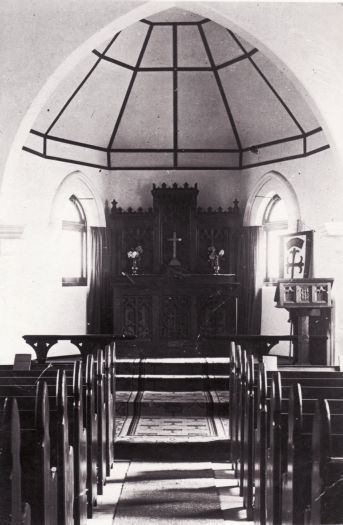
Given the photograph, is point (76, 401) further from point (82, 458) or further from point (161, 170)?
point (161, 170)

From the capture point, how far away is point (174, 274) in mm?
10609

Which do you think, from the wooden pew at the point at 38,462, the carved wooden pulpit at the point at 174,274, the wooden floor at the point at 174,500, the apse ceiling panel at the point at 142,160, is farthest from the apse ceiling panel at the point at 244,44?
the wooden pew at the point at 38,462

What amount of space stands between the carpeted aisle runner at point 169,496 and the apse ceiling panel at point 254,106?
22.3ft

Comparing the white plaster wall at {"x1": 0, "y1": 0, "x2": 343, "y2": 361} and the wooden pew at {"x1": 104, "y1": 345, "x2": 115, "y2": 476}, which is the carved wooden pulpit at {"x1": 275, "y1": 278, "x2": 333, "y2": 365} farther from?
the wooden pew at {"x1": 104, "y1": 345, "x2": 115, "y2": 476}

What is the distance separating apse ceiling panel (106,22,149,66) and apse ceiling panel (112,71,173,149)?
0.51 m

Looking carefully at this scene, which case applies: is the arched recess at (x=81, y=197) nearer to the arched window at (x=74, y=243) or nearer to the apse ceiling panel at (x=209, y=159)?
the arched window at (x=74, y=243)

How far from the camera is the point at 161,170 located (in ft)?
38.4

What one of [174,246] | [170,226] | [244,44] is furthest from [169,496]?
[244,44]

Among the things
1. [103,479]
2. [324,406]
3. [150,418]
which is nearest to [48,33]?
[150,418]

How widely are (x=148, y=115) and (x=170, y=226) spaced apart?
6.89 feet

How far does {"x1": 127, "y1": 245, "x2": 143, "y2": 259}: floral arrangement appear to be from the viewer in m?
10.9

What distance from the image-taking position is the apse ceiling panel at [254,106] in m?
10.3

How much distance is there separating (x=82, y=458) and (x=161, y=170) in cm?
847

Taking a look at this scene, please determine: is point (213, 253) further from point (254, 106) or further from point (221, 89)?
point (221, 89)
